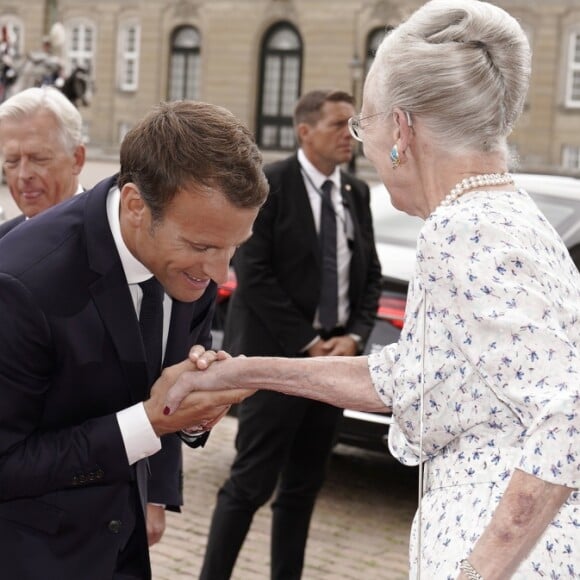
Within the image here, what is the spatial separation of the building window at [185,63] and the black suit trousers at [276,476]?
40466mm

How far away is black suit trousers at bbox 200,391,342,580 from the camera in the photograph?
489 cm

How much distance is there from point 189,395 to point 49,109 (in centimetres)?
189

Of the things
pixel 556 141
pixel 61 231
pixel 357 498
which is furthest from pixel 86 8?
pixel 61 231

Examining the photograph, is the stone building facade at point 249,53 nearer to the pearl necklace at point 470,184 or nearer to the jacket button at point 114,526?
the jacket button at point 114,526

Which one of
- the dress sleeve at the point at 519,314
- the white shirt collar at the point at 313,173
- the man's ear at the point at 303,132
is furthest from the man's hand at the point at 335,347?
the dress sleeve at the point at 519,314

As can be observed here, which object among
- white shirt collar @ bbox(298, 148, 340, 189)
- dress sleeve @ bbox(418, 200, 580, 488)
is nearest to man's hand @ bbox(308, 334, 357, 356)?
white shirt collar @ bbox(298, 148, 340, 189)

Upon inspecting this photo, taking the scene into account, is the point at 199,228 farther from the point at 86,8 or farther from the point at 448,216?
the point at 86,8

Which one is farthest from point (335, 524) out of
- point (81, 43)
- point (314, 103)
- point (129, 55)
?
point (81, 43)

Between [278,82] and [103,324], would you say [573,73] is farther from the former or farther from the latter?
[103,324]

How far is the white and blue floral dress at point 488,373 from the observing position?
2.14 meters

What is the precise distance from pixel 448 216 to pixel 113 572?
126cm

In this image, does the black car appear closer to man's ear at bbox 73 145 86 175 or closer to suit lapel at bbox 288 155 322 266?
suit lapel at bbox 288 155 322 266

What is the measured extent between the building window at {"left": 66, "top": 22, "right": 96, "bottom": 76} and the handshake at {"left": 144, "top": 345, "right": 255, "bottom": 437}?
146 ft

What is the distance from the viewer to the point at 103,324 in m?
2.63
